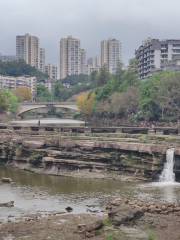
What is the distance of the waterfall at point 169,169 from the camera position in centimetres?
6669

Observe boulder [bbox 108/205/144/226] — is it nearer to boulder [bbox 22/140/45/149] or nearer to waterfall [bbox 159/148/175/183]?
waterfall [bbox 159/148/175/183]

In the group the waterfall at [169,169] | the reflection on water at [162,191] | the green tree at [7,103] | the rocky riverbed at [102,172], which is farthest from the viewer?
the green tree at [7,103]

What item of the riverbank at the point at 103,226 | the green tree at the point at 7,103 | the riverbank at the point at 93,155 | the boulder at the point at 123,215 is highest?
the green tree at the point at 7,103

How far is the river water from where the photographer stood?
49.3 meters

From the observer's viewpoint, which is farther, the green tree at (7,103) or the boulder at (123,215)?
the green tree at (7,103)

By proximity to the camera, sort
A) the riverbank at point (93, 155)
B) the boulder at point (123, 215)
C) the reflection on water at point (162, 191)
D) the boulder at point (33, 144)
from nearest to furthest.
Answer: the boulder at point (123, 215), the reflection on water at point (162, 191), the riverbank at point (93, 155), the boulder at point (33, 144)

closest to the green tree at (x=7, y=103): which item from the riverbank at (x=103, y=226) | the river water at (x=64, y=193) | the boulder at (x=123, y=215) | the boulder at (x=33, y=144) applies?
the boulder at (x=33, y=144)

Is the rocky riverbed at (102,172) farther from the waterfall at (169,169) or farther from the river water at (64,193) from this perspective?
the river water at (64,193)

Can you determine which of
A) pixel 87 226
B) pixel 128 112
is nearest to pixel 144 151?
pixel 87 226

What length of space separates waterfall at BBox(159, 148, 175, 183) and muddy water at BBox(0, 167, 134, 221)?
5.62 meters

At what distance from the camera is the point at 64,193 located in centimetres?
5797

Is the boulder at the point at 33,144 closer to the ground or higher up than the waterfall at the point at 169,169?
higher up

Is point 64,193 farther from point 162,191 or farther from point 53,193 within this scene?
point 162,191

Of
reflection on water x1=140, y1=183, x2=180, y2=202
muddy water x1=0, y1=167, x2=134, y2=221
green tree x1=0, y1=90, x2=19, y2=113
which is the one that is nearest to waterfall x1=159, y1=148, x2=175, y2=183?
reflection on water x1=140, y1=183, x2=180, y2=202
